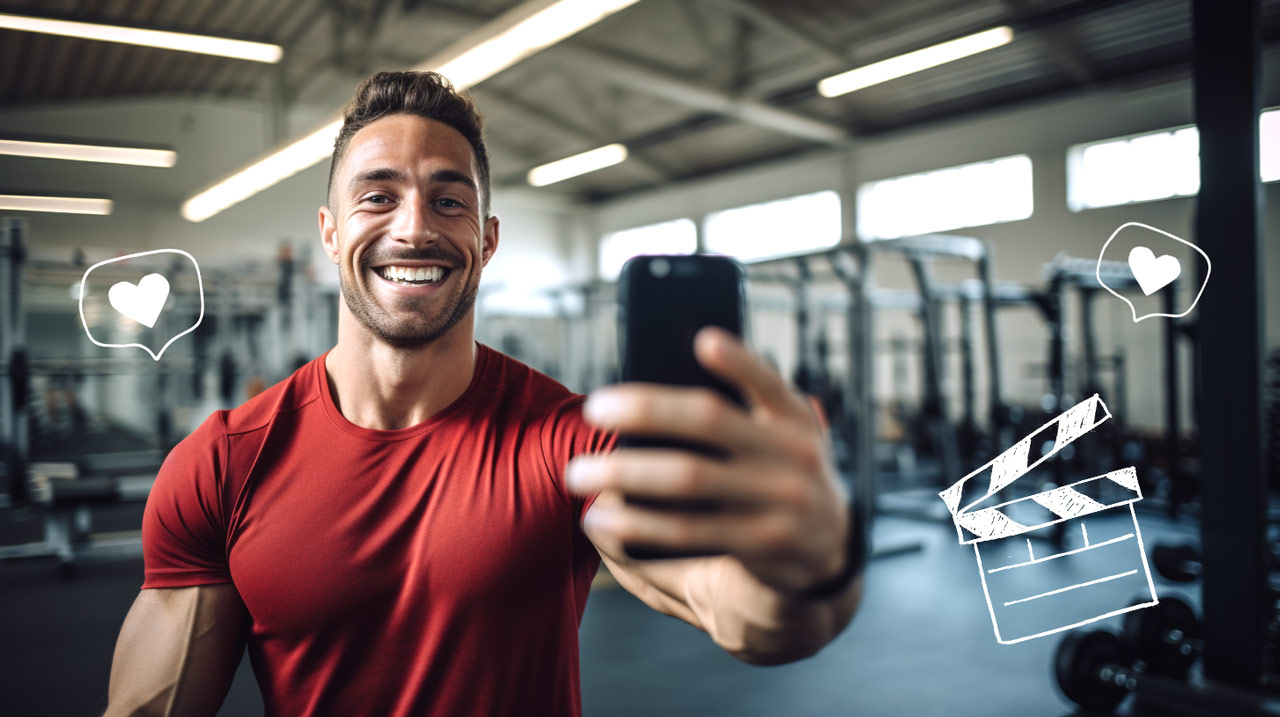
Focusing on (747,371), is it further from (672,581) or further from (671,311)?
(672,581)

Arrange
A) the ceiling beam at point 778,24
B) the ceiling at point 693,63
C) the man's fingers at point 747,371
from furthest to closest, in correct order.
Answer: the ceiling beam at point 778,24
the ceiling at point 693,63
the man's fingers at point 747,371

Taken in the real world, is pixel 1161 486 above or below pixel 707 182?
below

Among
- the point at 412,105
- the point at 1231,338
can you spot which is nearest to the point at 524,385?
the point at 412,105

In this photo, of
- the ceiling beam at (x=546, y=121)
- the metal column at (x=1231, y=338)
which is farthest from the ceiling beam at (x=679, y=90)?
the metal column at (x=1231, y=338)

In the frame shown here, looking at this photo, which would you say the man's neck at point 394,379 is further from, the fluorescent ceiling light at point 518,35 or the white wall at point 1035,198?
the white wall at point 1035,198

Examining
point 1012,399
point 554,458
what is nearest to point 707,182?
point 1012,399

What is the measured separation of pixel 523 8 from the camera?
12.5ft

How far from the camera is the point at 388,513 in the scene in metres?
0.94

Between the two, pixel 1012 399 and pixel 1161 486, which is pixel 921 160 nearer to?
pixel 1012 399

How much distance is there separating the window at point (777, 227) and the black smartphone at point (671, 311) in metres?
8.84

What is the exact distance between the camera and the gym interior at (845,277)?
1607 millimetres

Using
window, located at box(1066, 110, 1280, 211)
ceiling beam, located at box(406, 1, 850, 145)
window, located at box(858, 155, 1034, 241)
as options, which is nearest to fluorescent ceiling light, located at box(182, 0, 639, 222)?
ceiling beam, located at box(406, 1, 850, 145)

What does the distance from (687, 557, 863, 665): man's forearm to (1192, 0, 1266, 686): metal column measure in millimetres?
1603

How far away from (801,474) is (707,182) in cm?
1085
